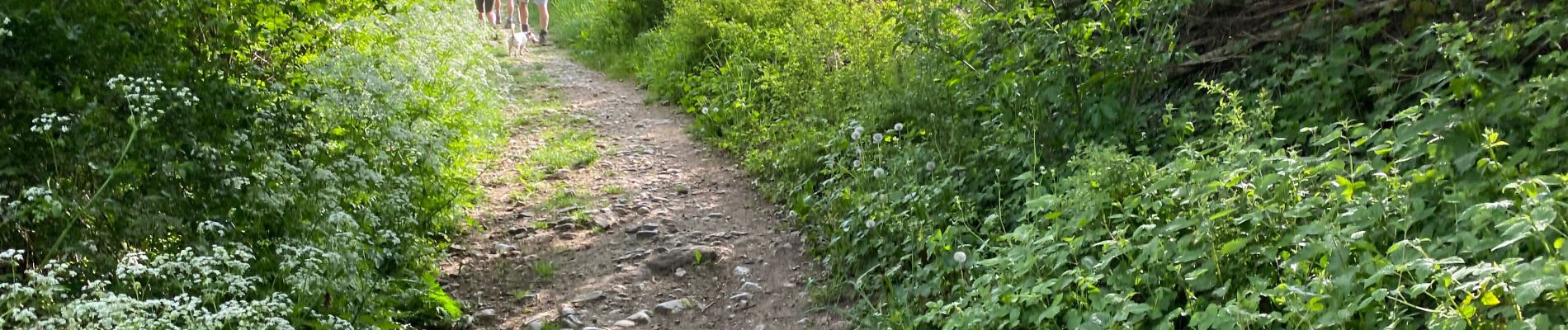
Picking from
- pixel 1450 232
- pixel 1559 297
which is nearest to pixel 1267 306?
pixel 1450 232

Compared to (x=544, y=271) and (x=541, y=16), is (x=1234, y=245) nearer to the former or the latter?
(x=544, y=271)

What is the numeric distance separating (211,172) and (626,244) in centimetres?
238

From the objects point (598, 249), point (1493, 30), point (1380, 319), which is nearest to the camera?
point (1380, 319)

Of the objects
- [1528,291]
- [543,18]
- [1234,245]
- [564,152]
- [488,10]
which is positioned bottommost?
[543,18]

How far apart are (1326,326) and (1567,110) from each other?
112 cm

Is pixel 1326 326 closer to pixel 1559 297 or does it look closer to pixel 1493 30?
pixel 1559 297

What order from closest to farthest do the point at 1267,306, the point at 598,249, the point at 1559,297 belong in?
1. the point at 1559,297
2. the point at 1267,306
3. the point at 598,249

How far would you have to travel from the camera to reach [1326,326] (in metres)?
2.79

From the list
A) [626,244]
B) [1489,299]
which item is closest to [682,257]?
[626,244]

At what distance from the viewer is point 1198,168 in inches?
151

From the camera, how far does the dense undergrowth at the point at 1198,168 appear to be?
285cm

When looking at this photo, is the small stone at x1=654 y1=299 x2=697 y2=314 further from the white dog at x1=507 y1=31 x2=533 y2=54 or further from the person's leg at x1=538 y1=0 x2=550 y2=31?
the person's leg at x1=538 y1=0 x2=550 y2=31

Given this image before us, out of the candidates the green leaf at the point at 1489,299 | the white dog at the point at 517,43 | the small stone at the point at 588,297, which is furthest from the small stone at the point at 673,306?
the white dog at the point at 517,43

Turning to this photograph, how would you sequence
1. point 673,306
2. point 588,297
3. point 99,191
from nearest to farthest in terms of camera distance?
point 99,191
point 673,306
point 588,297
